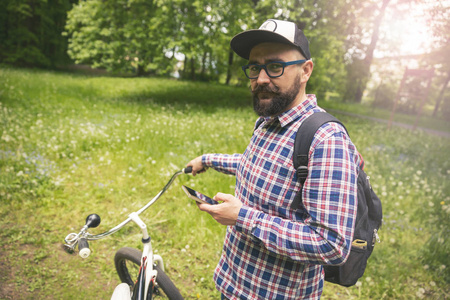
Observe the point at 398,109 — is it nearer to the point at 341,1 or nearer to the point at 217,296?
the point at 341,1

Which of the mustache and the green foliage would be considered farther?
the green foliage

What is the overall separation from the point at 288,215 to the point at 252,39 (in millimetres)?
1000

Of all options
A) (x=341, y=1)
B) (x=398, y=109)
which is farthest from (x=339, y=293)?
(x=398, y=109)

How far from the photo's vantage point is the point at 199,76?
27609 millimetres

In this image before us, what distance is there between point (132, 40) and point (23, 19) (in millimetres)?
20897

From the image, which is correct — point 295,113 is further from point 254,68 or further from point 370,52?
point 370,52

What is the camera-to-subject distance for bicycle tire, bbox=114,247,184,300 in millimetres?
2191

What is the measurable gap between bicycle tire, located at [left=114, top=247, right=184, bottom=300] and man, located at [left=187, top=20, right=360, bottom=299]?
604 millimetres

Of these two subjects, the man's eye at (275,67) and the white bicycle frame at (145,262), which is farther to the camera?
the white bicycle frame at (145,262)

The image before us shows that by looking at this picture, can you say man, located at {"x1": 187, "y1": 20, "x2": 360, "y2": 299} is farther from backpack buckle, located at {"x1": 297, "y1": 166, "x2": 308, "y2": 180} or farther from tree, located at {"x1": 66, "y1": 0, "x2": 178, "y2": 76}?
tree, located at {"x1": 66, "y1": 0, "x2": 178, "y2": 76}

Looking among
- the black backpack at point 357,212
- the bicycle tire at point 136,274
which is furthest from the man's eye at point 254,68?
the bicycle tire at point 136,274

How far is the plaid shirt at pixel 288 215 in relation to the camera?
3.88 ft

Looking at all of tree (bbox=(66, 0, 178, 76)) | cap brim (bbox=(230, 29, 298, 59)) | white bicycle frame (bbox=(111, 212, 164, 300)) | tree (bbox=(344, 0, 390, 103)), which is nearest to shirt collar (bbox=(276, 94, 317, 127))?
cap brim (bbox=(230, 29, 298, 59))

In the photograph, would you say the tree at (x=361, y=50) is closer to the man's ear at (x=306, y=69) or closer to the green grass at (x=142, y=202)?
the green grass at (x=142, y=202)
